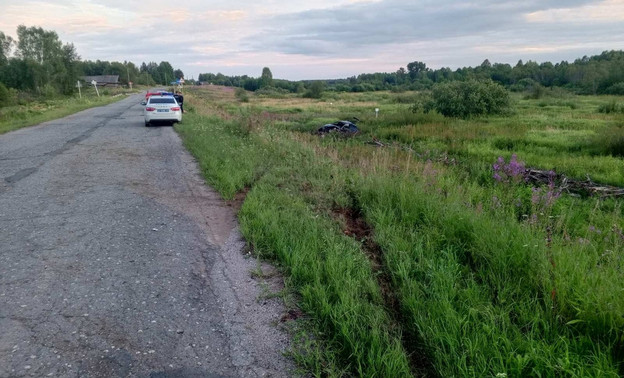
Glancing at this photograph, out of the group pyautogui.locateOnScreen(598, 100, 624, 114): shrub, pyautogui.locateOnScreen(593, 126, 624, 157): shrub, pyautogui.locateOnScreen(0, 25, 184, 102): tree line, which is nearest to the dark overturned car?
pyautogui.locateOnScreen(593, 126, 624, 157): shrub

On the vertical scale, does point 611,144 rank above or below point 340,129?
above

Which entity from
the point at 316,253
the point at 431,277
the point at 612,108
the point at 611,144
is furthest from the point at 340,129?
the point at 612,108

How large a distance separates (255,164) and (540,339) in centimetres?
671

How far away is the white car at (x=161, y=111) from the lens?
17922mm

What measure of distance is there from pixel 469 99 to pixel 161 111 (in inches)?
814

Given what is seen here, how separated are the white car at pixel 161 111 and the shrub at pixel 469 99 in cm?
1820

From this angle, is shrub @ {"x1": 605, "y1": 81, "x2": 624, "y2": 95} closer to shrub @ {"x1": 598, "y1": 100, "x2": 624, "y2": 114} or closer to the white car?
shrub @ {"x1": 598, "y1": 100, "x2": 624, "y2": 114}

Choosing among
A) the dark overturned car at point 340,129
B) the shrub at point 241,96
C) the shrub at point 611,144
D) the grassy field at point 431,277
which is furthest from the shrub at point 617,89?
the grassy field at point 431,277

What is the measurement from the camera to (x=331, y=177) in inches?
296

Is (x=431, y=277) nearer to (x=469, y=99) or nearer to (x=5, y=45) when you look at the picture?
(x=469, y=99)

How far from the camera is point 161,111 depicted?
18.0m

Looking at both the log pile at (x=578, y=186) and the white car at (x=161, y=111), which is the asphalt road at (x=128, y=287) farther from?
the white car at (x=161, y=111)

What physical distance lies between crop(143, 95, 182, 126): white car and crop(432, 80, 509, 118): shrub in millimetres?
18199

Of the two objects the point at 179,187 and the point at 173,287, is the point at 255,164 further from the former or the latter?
the point at 173,287
